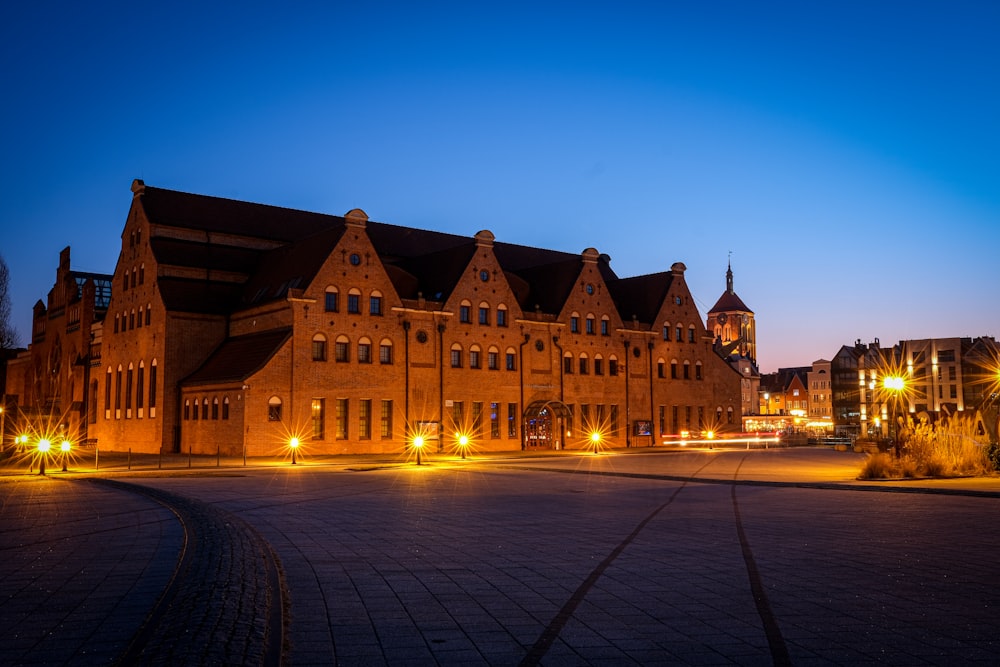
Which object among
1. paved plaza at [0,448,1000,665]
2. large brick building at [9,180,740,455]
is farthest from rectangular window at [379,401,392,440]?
paved plaza at [0,448,1000,665]

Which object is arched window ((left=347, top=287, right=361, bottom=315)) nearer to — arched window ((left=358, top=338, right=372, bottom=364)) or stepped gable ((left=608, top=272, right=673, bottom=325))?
arched window ((left=358, top=338, right=372, bottom=364))

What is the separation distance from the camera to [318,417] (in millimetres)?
52938

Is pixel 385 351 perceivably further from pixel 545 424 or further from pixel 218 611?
pixel 218 611

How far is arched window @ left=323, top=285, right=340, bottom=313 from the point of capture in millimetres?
53594

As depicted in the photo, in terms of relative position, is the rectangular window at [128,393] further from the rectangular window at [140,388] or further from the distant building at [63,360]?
the distant building at [63,360]

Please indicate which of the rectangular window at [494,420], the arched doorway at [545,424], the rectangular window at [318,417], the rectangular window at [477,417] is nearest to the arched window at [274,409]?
the rectangular window at [318,417]

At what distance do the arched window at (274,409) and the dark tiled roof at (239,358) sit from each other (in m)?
1.93

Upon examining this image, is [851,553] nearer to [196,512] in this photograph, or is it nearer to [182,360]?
[196,512]

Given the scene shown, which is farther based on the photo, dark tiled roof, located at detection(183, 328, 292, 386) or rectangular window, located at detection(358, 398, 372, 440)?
rectangular window, located at detection(358, 398, 372, 440)

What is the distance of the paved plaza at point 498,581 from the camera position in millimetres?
7055

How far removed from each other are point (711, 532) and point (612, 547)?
2.54 metres

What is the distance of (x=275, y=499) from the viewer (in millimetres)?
22266

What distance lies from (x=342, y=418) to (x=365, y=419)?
1579 mm

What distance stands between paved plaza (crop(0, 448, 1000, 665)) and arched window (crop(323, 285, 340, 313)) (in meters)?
32.6
